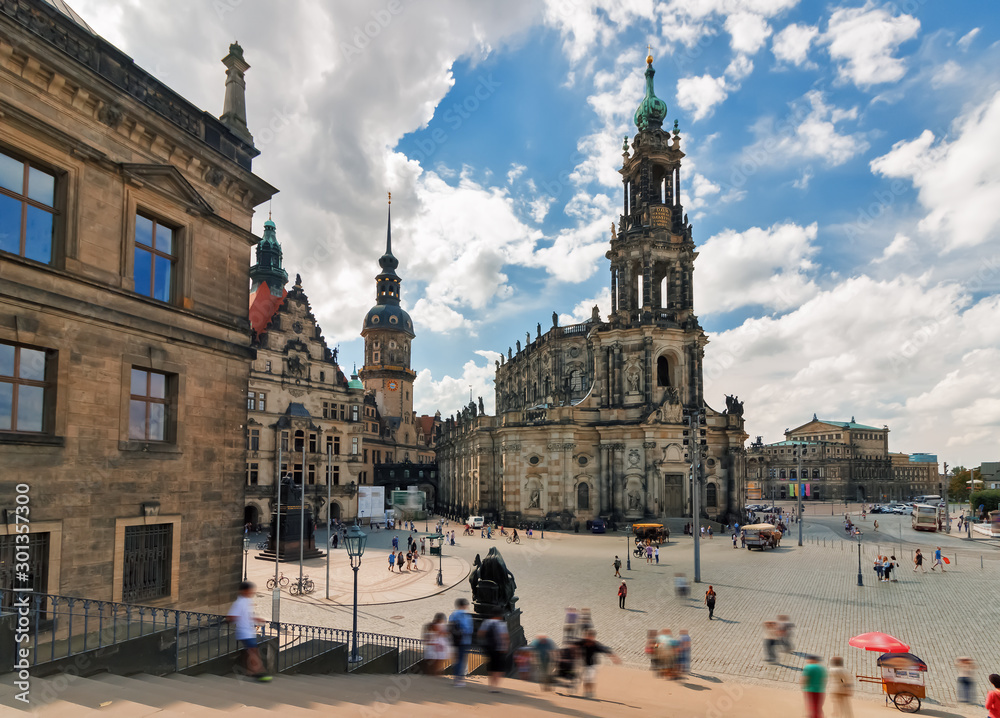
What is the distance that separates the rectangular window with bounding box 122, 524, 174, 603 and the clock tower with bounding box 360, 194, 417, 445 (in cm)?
8387

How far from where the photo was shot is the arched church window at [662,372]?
6212 cm

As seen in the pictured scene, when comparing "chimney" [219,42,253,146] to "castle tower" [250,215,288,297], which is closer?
"chimney" [219,42,253,146]

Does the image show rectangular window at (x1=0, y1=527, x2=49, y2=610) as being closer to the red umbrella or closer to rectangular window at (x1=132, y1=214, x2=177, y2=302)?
rectangular window at (x1=132, y1=214, x2=177, y2=302)

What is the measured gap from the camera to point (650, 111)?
66688 mm

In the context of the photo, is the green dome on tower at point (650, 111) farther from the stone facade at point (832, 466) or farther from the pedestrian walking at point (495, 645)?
the stone facade at point (832, 466)

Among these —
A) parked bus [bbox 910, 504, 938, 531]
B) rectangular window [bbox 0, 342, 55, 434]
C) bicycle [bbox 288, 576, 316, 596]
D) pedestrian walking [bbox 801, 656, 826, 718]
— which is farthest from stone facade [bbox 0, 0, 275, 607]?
parked bus [bbox 910, 504, 938, 531]

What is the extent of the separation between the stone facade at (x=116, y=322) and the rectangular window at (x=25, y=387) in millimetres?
25

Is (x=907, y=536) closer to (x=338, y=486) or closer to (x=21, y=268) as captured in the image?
(x=338, y=486)

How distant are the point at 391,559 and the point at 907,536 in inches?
2006

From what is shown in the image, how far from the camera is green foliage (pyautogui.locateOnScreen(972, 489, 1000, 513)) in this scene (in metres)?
81.2

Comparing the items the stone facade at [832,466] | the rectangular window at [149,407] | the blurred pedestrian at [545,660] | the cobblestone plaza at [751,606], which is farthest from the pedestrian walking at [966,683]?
the stone facade at [832,466]

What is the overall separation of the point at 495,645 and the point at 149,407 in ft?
29.9

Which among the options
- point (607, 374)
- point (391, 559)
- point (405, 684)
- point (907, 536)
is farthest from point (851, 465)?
point (405, 684)

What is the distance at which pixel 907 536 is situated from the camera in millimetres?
58188
